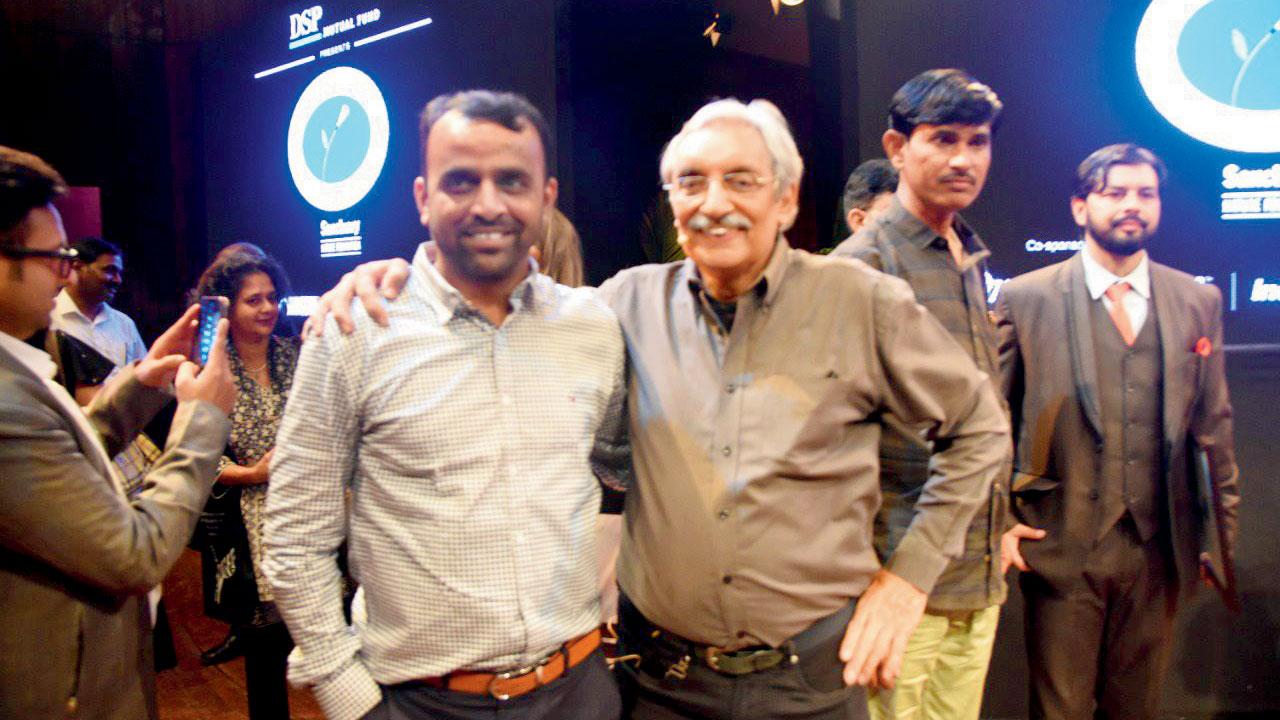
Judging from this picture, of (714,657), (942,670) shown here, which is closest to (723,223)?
(714,657)

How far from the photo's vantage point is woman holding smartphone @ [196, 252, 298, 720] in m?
3.06

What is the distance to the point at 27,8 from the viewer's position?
22.4 feet

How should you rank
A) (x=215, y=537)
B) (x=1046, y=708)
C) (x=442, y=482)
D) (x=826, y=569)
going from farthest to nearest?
(x=215, y=537), (x=1046, y=708), (x=826, y=569), (x=442, y=482)

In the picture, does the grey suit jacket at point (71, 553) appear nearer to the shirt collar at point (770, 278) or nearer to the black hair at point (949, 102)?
the shirt collar at point (770, 278)

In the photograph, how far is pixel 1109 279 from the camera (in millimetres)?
2773

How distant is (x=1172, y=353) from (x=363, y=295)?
2.33 meters

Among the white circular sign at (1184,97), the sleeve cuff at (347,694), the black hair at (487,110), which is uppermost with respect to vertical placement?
the white circular sign at (1184,97)

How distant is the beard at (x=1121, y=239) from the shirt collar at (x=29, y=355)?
2794mm

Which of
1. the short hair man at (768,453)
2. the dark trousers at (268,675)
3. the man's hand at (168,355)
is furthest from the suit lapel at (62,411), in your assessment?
the dark trousers at (268,675)

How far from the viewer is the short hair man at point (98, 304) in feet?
15.5

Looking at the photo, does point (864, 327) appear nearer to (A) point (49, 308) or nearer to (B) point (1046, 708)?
(A) point (49, 308)

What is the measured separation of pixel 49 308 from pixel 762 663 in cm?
151

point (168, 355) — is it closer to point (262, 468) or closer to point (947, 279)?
point (262, 468)

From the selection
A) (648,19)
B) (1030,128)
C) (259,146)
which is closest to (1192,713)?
(1030,128)
